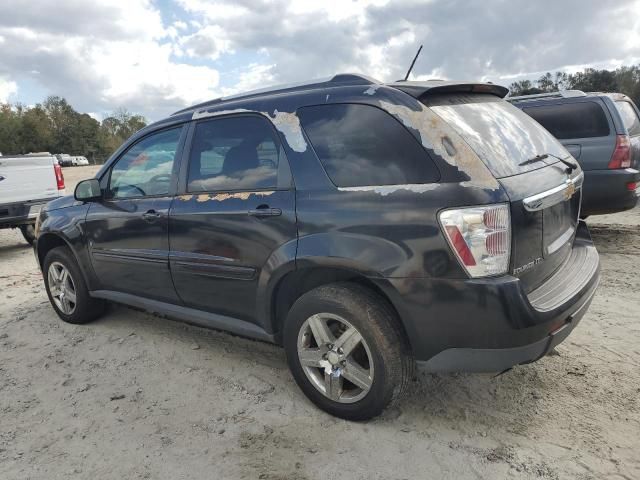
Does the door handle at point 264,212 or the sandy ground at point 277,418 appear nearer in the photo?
the sandy ground at point 277,418

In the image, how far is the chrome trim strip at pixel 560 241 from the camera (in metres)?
2.57

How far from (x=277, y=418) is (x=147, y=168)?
2094 millimetres

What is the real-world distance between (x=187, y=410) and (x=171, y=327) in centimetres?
145

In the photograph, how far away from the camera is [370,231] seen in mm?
2459

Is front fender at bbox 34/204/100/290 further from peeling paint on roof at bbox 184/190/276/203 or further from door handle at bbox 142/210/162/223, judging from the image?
peeling paint on roof at bbox 184/190/276/203

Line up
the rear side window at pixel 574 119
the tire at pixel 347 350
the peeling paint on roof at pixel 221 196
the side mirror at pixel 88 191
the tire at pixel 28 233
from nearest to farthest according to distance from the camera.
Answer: the tire at pixel 347 350, the peeling paint on roof at pixel 221 196, the side mirror at pixel 88 191, the rear side window at pixel 574 119, the tire at pixel 28 233

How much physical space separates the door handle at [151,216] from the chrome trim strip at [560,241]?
2479 mm

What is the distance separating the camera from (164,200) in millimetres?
3469

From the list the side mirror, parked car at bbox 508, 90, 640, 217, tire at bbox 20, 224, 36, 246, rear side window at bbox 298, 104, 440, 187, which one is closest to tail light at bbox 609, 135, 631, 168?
parked car at bbox 508, 90, 640, 217

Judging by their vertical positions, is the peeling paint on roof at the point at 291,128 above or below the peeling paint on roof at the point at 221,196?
above

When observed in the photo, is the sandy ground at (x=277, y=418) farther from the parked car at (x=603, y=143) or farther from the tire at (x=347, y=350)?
the parked car at (x=603, y=143)

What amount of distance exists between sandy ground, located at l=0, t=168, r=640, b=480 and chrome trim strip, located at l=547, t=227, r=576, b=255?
899 mm

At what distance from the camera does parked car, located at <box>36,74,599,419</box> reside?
2.28 metres

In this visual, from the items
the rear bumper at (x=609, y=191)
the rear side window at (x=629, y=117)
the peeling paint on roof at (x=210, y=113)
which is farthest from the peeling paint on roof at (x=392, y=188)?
the rear side window at (x=629, y=117)
